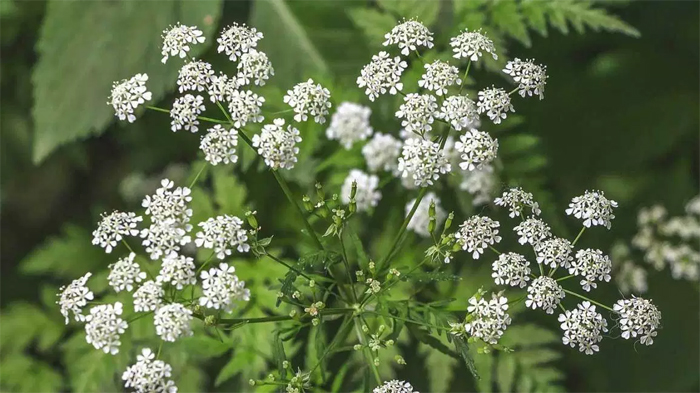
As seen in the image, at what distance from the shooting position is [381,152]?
3412 mm

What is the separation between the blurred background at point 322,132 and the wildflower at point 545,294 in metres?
1.17

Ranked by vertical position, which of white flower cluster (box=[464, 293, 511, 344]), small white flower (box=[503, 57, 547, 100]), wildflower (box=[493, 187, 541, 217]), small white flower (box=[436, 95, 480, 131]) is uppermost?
small white flower (box=[503, 57, 547, 100])

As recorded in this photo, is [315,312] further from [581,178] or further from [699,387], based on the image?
[699,387]

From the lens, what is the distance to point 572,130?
484 cm

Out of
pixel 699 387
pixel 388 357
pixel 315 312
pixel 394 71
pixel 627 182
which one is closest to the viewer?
pixel 315 312

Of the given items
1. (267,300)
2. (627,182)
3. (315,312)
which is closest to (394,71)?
(315,312)

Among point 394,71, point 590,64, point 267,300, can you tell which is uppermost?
point 394,71

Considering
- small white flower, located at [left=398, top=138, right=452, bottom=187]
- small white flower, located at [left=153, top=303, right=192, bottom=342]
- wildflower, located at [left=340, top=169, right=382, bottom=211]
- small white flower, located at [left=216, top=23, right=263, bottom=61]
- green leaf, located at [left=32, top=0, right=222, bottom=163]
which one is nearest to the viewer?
small white flower, located at [left=153, top=303, right=192, bottom=342]

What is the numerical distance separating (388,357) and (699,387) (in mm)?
2608

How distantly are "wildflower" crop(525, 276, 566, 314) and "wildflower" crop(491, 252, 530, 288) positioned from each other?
5 cm

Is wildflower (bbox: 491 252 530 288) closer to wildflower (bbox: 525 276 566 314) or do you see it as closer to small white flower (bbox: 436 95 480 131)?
wildflower (bbox: 525 276 566 314)

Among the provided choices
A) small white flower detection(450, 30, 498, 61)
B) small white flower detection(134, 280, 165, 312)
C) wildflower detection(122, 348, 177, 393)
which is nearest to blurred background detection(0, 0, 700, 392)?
small white flower detection(450, 30, 498, 61)

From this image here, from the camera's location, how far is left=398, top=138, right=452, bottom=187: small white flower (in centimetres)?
241

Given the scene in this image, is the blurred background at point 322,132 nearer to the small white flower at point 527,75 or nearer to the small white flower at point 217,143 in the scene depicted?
the small white flower at point 527,75
